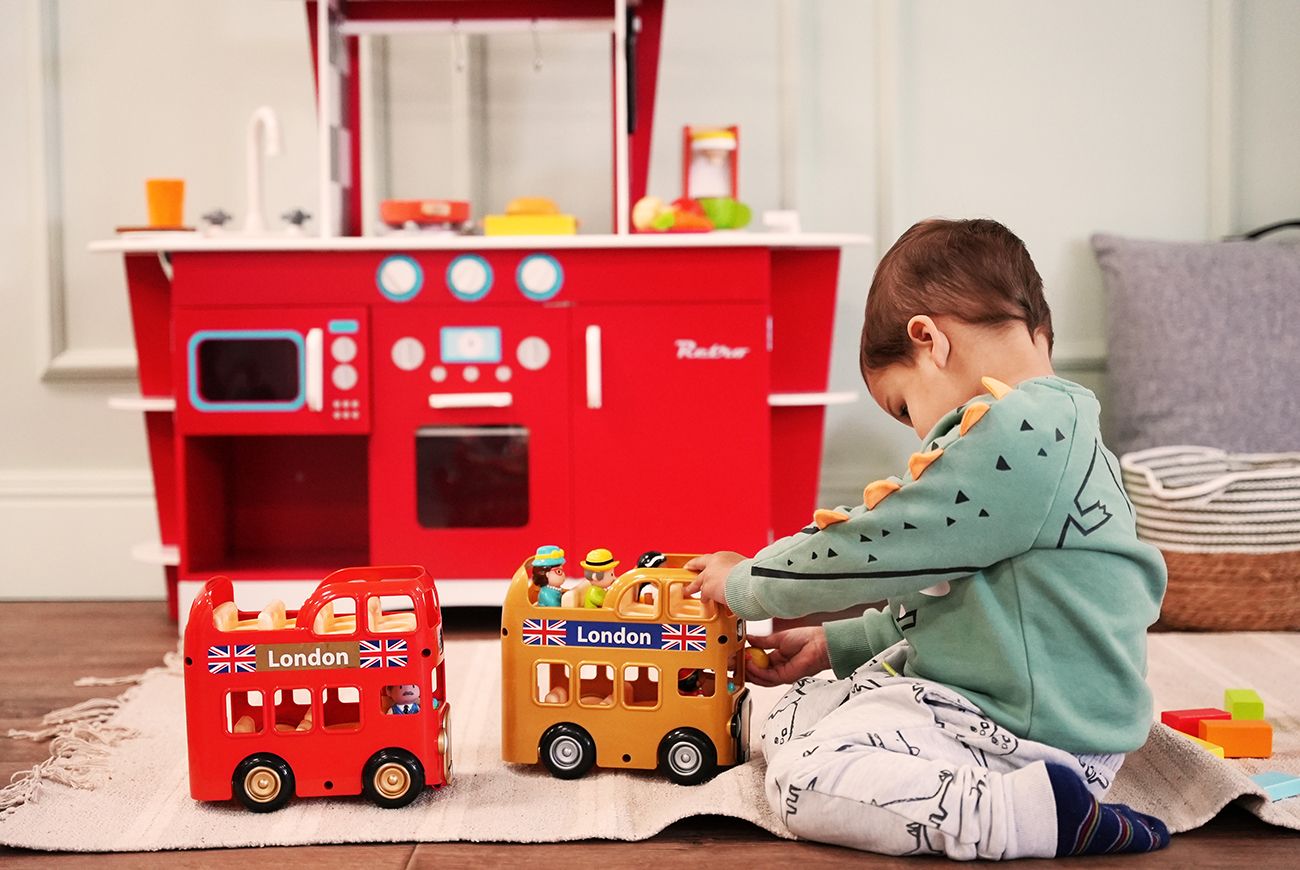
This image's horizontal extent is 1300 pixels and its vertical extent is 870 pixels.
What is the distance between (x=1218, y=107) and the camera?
249 cm

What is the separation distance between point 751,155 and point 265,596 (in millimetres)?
1181

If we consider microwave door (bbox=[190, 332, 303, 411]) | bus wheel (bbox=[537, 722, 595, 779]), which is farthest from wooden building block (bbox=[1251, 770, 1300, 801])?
microwave door (bbox=[190, 332, 303, 411])

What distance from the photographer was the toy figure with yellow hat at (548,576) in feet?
4.32

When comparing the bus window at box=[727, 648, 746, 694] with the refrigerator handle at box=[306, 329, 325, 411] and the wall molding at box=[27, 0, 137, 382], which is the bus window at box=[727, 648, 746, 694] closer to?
the refrigerator handle at box=[306, 329, 325, 411]

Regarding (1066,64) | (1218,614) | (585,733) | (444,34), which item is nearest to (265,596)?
(585,733)

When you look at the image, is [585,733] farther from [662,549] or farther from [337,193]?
[337,193]

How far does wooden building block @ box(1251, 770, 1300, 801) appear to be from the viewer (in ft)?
4.13

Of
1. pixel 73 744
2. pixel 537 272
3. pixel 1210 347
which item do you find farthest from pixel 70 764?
pixel 1210 347

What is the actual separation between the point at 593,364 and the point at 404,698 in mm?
826

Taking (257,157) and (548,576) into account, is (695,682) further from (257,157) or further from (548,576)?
(257,157)

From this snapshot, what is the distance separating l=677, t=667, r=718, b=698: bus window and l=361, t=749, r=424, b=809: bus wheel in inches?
10.5

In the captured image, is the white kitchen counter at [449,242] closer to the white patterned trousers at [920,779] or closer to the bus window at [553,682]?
the bus window at [553,682]

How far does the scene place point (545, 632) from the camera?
132 cm

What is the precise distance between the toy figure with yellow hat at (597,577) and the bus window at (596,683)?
7 centimetres
